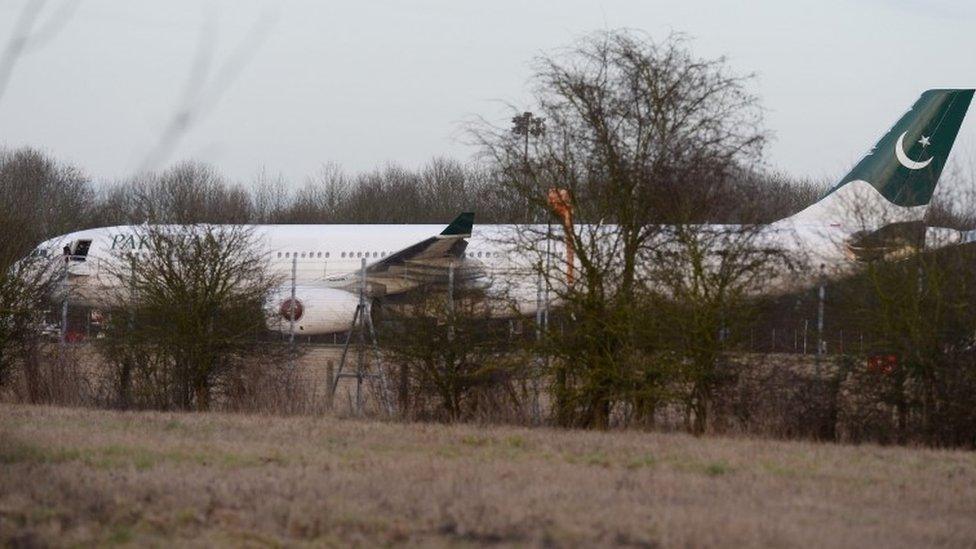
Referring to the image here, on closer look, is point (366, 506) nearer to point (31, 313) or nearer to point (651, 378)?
point (651, 378)

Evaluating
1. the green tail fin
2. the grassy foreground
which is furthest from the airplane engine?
the grassy foreground

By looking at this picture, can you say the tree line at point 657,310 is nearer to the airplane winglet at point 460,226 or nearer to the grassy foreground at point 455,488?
the grassy foreground at point 455,488

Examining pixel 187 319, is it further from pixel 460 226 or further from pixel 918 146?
pixel 918 146

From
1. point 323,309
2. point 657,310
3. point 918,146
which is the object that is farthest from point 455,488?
point 918,146

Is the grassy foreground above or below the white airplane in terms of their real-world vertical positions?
below

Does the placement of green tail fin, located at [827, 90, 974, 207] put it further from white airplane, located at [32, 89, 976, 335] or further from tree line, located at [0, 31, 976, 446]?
tree line, located at [0, 31, 976, 446]

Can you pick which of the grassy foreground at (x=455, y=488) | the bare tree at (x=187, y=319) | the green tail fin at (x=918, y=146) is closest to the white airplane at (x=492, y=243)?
the green tail fin at (x=918, y=146)

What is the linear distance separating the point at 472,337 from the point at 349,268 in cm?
1950

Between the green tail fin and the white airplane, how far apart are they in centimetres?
2

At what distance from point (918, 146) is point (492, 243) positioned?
47.2ft

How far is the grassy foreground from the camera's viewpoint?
313 inches

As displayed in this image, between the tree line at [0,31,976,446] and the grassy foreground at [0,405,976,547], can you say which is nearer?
the grassy foreground at [0,405,976,547]

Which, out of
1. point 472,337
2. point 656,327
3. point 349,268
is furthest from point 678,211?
point 349,268

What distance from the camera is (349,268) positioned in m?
36.2
